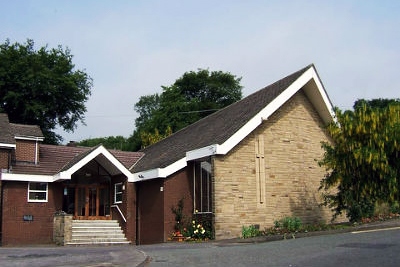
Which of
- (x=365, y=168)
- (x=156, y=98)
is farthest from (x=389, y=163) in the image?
(x=156, y=98)

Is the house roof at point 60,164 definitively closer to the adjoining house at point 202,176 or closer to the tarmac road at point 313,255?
the adjoining house at point 202,176

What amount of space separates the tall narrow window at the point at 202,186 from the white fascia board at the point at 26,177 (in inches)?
293

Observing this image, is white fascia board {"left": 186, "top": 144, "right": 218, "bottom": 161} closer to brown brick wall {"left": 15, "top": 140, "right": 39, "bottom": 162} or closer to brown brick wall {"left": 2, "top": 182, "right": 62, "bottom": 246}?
brown brick wall {"left": 2, "top": 182, "right": 62, "bottom": 246}

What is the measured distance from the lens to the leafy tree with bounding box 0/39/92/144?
45.3 m

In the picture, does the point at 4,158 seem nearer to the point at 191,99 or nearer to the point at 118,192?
the point at 118,192

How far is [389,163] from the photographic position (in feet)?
65.4

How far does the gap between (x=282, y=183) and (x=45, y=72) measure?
29.7 m

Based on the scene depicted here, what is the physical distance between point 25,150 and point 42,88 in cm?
2058

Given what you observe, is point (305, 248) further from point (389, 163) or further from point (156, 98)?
point (156, 98)

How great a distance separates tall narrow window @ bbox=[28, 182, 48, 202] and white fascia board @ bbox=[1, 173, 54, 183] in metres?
0.39

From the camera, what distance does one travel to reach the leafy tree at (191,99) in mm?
50594

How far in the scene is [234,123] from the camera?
24.0 meters

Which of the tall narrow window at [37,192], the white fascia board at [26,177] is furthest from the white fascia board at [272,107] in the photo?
the tall narrow window at [37,192]

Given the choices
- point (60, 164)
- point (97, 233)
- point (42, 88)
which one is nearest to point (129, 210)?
point (97, 233)
